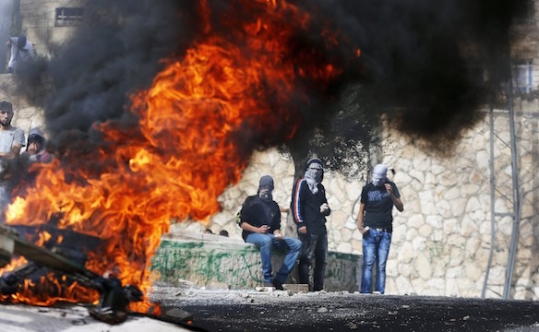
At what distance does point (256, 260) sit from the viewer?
14562 mm

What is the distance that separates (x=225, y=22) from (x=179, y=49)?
0.55m

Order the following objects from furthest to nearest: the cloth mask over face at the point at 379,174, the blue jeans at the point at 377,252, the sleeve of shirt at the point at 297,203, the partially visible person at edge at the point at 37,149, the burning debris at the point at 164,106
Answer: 1. the cloth mask over face at the point at 379,174
2. the blue jeans at the point at 377,252
3. the sleeve of shirt at the point at 297,203
4. the partially visible person at edge at the point at 37,149
5. the burning debris at the point at 164,106

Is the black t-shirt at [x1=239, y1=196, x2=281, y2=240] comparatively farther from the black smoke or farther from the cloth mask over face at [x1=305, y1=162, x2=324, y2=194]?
the black smoke

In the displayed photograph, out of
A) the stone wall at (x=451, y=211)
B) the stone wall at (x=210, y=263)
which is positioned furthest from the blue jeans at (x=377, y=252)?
the stone wall at (x=451, y=211)

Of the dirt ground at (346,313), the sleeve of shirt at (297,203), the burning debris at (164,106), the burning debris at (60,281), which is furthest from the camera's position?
the sleeve of shirt at (297,203)

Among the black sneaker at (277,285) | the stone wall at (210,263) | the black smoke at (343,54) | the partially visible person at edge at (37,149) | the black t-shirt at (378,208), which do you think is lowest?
the black sneaker at (277,285)

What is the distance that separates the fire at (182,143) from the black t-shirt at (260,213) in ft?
13.5

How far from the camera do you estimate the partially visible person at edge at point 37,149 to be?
833cm

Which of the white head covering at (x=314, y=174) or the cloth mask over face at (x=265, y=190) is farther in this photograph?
the white head covering at (x=314, y=174)

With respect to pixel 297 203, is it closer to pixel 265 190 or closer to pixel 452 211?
pixel 265 190

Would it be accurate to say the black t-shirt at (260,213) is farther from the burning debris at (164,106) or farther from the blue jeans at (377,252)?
the burning debris at (164,106)

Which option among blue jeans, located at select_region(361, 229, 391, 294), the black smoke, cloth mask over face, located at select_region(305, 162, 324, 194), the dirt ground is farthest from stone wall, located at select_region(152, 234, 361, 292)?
the black smoke

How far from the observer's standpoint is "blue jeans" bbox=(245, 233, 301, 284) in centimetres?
1401

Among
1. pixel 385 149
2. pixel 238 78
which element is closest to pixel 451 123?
pixel 238 78
